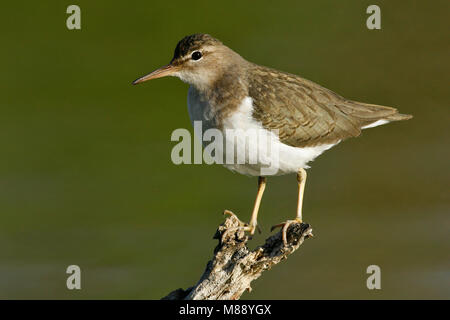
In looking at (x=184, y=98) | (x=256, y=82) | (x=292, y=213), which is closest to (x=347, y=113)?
(x=256, y=82)

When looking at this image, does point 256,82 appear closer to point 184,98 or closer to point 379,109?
point 379,109

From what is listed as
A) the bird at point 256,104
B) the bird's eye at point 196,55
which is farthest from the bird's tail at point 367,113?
the bird's eye at point 196,55

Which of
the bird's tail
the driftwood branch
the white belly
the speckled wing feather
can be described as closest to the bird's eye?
the white belly

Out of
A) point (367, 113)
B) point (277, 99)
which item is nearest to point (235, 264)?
point (277, 99)

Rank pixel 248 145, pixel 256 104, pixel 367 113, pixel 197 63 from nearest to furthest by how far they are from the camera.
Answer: pixel 248 145
pixel 256 104
pixel 197 63
pixel 367 113

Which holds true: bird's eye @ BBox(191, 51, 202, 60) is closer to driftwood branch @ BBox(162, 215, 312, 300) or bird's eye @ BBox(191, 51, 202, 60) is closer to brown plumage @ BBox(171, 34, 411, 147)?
brown plumage @ BBox(171, 34, 411, 147)

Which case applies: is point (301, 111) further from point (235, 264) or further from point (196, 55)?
point (235, 264)
